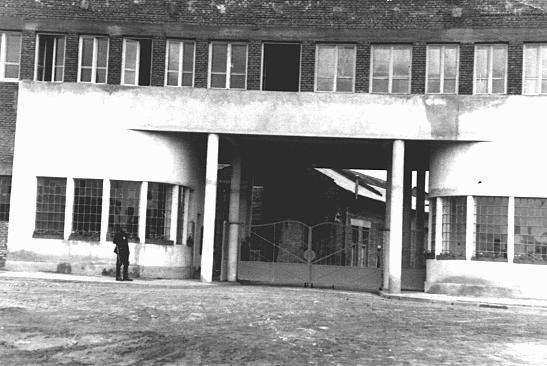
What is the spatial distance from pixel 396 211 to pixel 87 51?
12042 mm

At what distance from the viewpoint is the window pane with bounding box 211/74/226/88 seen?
27906mm

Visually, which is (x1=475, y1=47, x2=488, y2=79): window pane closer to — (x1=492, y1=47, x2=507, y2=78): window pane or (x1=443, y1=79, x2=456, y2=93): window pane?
(x1=492, y1=47, x2=507, y2=78): window pane

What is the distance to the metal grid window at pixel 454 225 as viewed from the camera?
26.0 metres

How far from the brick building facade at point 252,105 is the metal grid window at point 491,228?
46mm

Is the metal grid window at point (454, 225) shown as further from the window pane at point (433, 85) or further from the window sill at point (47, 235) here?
the window sill at point (47, 235)

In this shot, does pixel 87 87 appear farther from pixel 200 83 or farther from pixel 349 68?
pixel 349 68

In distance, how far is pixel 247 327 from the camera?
14648mm

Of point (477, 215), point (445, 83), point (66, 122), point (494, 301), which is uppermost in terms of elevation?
point (445, 83)

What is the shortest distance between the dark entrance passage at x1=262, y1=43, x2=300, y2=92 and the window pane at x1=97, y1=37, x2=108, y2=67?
554cm

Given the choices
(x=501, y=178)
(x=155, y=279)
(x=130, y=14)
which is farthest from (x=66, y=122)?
(x=501, y=178)

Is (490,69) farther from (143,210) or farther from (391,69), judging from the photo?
(143,210)

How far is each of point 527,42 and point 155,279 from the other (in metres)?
14.5

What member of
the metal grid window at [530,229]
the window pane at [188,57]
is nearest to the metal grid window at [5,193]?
the window pane at [188,57]

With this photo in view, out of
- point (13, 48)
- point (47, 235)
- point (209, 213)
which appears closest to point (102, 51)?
point (13, 48)
